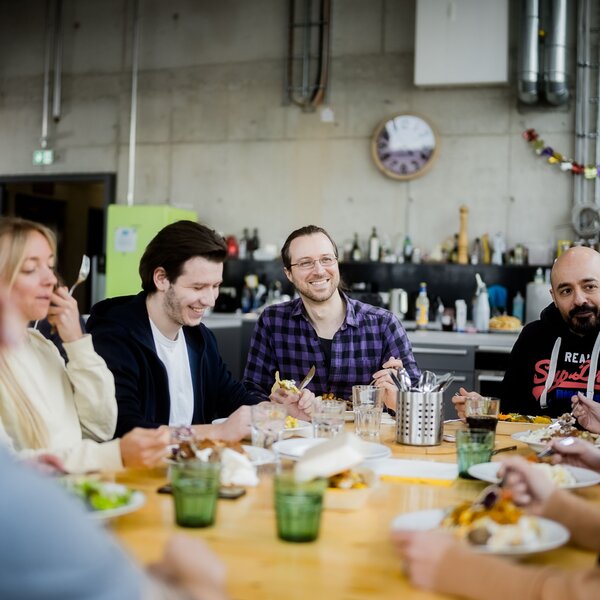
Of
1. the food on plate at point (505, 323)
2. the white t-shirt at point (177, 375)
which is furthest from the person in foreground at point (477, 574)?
the food on plate at point (505, 323)

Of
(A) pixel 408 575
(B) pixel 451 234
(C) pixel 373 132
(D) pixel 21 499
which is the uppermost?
(C) pixel 373 132

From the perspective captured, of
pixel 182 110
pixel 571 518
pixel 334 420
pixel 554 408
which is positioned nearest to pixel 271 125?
pixel 182 110

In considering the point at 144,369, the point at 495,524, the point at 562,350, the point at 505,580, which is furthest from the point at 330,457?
the point at 562,350

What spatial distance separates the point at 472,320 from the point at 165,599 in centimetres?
604

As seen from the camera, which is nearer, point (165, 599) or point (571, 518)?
point (165, 599)

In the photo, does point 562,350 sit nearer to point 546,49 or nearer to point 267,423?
point 267,423

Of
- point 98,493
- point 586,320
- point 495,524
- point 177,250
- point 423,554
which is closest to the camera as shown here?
point 423,554

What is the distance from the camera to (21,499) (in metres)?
0.73

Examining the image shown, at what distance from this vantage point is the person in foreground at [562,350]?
3225 mm

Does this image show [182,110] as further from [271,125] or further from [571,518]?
[571,518]

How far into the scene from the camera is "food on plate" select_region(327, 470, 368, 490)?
1.72 metres

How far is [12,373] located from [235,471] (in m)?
0.60

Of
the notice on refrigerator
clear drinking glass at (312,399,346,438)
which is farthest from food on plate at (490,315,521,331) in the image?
clear drinking glass at (312,399,346,438)

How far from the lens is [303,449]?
2.00 metres
